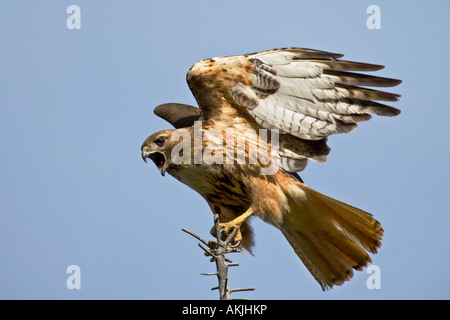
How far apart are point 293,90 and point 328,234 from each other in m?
1.59

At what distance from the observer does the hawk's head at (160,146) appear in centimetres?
753

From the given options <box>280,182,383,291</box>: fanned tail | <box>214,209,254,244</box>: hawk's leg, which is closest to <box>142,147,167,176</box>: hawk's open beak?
<box>214,209,254,244</box>: hawk's leg

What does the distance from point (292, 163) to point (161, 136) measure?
141cm

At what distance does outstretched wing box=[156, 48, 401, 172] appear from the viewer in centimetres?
723

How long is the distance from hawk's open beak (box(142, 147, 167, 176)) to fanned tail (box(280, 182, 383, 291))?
1304 millimetres

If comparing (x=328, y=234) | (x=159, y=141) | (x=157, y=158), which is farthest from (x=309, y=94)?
(x=157, y=158)

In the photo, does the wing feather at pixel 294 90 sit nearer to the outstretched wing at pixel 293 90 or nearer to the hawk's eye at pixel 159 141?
the outstretched wing at pixel 293 90

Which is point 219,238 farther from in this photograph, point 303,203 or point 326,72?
point 326,72

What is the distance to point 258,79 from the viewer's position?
24.0 feet

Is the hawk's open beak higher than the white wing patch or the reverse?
the reverse

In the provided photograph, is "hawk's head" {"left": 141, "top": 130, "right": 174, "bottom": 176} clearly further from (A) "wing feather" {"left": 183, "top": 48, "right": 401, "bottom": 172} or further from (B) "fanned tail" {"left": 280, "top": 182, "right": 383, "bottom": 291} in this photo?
(B) "fanned tail" {"left": 280, "top": 182, "right": 383, "bottom": 291}

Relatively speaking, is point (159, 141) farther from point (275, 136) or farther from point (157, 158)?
point (275, 136)

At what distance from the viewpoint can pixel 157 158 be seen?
302 inches

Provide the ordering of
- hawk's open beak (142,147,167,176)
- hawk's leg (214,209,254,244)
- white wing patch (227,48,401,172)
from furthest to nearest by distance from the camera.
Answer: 1. hawk's open beak (142,147,167,176)
2. white wing patch (227,48,401,172)
3. hawk's leg (214,209,254,244)
